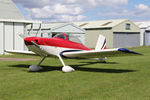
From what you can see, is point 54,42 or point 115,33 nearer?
point 54,42

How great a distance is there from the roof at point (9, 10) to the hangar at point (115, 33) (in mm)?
20638

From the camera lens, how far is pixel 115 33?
147 feet

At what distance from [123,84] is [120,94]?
5.00ft

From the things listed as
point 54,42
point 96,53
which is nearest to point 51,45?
point 54,42

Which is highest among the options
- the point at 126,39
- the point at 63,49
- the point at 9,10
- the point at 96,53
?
the point at 9,10

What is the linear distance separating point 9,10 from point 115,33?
77.7 feet

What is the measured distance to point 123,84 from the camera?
25.5 ft

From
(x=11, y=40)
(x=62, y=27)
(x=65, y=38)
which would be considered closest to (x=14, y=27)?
(x=11, y=40)

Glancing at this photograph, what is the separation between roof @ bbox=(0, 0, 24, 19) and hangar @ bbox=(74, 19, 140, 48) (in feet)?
67.7

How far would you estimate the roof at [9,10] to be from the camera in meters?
26.5

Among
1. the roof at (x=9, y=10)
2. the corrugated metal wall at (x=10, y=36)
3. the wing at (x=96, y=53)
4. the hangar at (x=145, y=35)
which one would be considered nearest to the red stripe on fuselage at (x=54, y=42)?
the wing at (x=96, y=53)

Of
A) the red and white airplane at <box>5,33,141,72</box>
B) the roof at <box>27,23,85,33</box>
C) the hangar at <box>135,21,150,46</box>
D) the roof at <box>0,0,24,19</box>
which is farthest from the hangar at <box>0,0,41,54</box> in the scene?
the hangar at <box>135,21,150,46</box>

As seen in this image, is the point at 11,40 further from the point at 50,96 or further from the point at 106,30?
the point at 106,30

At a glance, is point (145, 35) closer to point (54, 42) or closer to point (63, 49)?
point (63, 49)
